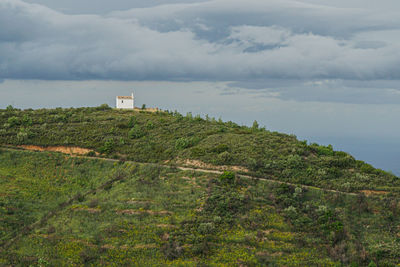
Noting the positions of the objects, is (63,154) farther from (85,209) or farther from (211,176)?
(211,176)

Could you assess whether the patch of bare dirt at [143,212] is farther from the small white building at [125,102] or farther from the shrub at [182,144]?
the small white building at [125,102]

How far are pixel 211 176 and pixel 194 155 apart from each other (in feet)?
25.0

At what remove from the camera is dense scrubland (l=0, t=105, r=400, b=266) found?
28.6 metres

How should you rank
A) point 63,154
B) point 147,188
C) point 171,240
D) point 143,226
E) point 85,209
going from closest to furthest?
point 171,240 → point 143,226 → point 85,209 → point 147,188 → point 63,154

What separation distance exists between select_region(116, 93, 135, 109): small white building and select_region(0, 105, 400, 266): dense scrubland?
109ft

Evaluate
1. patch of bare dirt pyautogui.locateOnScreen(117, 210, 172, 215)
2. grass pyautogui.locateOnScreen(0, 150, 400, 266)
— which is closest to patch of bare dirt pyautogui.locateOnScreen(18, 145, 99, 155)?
grass pyautogui.locateOnScreen(0, 150, 400, 266)

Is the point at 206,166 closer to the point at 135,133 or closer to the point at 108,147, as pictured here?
the point at 108,147

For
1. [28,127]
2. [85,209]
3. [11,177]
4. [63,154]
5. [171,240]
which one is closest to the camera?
[171,240]

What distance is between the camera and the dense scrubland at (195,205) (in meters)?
28.6

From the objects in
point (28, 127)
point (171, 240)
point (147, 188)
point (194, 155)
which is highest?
point (28, 127)

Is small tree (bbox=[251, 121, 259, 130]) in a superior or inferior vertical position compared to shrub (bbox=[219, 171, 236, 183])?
superior

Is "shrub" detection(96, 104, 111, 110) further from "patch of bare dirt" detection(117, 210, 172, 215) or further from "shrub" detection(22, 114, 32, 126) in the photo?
"patch of bare dirt" detection(117, 210, 172, 215)

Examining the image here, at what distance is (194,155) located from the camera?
48.8 m

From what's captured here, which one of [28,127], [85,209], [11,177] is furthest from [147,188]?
[28,127]
